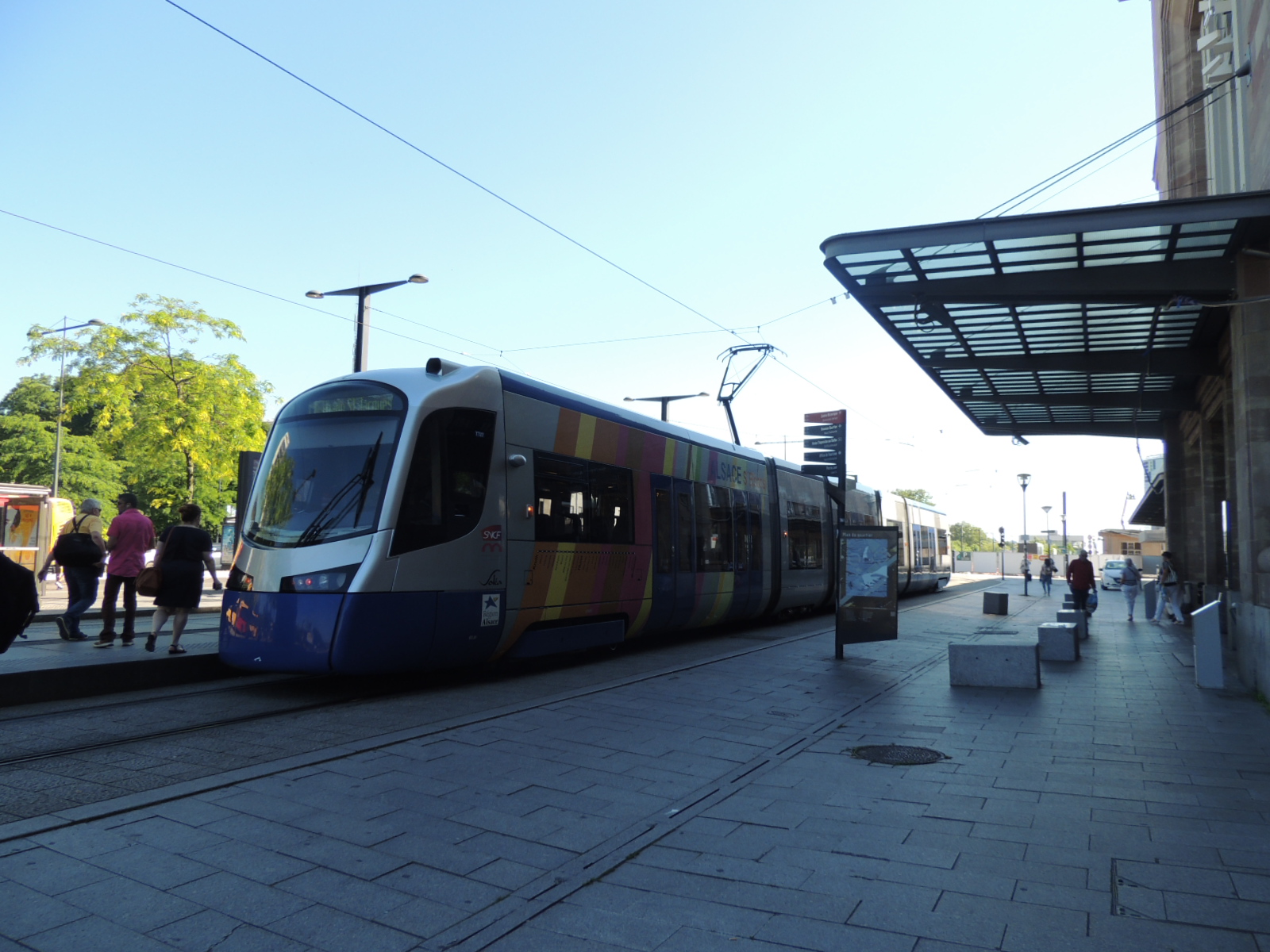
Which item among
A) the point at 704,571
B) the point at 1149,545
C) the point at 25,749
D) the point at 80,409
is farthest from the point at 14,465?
the point at 1149,545

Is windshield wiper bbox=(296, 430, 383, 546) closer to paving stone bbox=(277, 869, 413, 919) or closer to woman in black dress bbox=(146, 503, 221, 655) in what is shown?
woman in black dress bbox=(146, 503, 221, 655)

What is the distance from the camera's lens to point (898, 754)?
21.7 ft

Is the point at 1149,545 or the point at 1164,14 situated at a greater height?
the point at 1164,14

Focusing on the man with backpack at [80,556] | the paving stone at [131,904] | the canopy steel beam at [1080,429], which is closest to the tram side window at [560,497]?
the man with backpack at [80,556]

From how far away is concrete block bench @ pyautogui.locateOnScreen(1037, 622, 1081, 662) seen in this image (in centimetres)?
1283

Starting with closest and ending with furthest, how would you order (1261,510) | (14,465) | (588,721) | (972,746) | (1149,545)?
1. (972,746)
2. (588,721)
3. (1261,510)
4. (14,465)
5. (1149,545)

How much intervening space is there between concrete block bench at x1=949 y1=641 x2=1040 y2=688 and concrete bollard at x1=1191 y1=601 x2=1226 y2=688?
1.79 m

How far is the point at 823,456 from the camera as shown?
13883mm

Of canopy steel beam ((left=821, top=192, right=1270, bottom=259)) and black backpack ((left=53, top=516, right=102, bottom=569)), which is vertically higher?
canopy steel beam ((left=821, top=192, right=1270, bottom=259))

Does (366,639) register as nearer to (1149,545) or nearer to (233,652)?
(233,652)

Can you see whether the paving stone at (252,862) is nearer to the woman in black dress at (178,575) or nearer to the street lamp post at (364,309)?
the woman in black dress at (178,575)

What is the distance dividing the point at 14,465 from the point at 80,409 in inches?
724

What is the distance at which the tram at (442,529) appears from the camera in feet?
26.9

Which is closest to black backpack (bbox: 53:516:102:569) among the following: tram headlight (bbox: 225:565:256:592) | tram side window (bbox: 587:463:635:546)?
tram headlight (bbox: 225:565:256:592)
